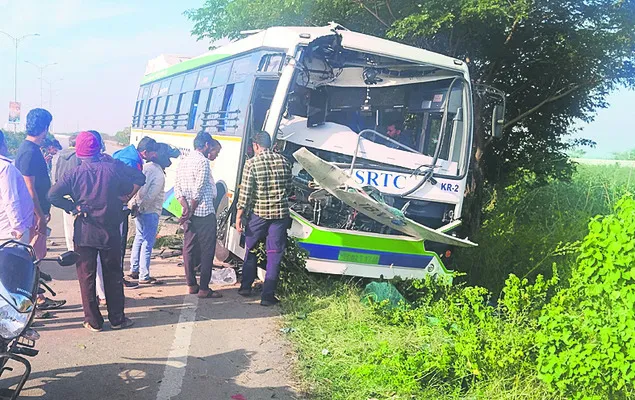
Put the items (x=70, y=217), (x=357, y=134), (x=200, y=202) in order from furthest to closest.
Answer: (x=357, y=134)
(x=200, y=202)
(x=70, y=217)

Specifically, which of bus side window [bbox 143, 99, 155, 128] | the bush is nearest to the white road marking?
the bush

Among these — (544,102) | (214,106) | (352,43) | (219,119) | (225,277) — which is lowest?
(225,277)

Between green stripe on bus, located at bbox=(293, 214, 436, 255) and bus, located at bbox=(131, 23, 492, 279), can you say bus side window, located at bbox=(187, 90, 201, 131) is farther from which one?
green stripe on bus, located at bbox=(293, 214, 436, 255)

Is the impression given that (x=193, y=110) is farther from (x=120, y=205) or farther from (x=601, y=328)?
(x=601, y=328)

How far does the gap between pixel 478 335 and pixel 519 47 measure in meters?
7.90

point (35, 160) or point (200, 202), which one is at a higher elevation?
point (35, 160)

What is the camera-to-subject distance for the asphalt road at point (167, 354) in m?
4.02

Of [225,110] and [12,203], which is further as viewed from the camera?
[225,110]

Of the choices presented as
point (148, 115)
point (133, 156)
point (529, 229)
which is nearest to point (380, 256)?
point (133, 156)

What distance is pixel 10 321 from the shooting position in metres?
3.13

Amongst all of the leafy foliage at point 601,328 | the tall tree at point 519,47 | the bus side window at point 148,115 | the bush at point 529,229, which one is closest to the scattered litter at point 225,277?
the bush at point 529,229

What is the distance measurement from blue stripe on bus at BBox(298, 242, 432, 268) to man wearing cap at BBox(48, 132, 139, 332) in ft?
6.88

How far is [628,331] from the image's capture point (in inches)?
135

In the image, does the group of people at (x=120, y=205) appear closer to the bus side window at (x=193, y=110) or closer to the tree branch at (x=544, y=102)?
the bus side window at (x=193, y=110)
